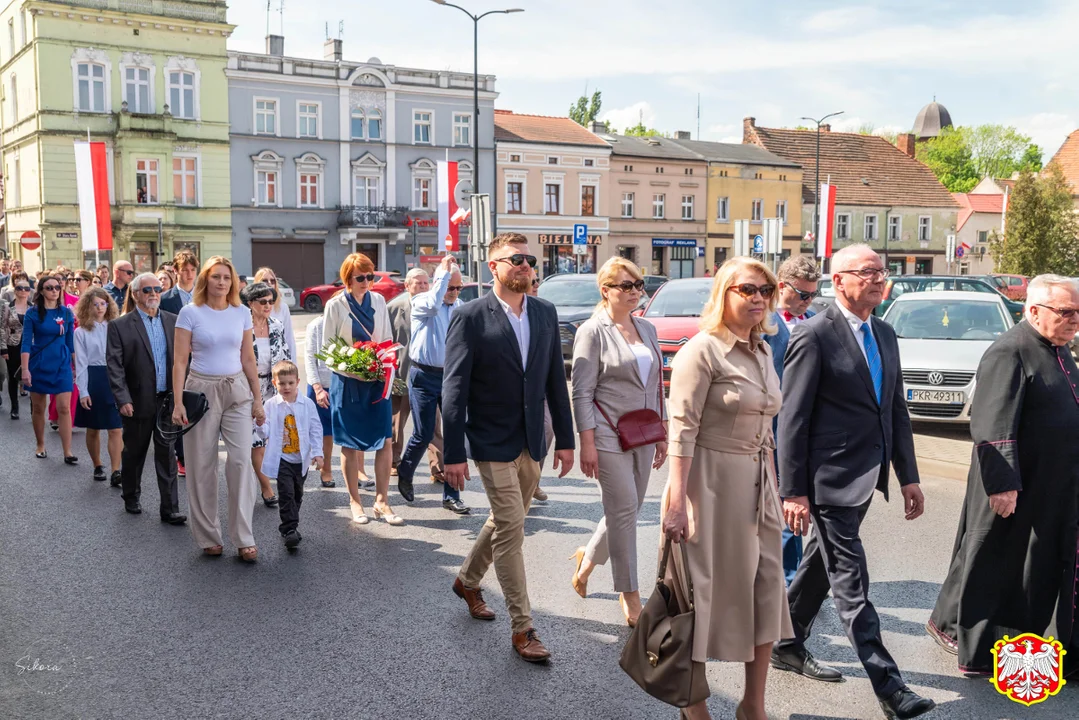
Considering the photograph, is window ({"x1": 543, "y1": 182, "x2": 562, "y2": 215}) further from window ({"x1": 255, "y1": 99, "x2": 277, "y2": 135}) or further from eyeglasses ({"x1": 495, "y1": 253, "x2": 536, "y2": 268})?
eyeglasses ({"x1": 495, "y1": 253, "x2": 536, "y2": 268})

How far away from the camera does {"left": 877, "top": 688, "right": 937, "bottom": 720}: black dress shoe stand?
4152mm

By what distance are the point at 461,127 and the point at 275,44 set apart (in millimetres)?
10310

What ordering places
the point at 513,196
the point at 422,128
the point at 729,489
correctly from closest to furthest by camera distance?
the point at 729,489 → the point at 422,128 → the point at 513,196

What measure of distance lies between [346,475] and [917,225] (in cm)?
6655

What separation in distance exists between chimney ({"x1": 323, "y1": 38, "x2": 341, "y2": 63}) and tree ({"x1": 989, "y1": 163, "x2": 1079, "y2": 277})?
32.9 metres

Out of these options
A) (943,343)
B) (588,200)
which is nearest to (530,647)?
(943,343)

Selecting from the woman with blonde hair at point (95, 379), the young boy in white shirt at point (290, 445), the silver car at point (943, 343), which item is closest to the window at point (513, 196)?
the silver car at point (943, 343)

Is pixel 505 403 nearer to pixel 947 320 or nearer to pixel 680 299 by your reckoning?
pixel 947 320

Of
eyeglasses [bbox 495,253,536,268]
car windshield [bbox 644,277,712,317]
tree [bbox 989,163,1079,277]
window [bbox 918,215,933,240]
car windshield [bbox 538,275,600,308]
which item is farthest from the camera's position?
window [bbox 918,215,933,240]

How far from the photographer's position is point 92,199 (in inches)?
858

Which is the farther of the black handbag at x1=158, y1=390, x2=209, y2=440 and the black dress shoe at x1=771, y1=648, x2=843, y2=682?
the black handbag at x1=158, y1=390, x2=209, y2=440

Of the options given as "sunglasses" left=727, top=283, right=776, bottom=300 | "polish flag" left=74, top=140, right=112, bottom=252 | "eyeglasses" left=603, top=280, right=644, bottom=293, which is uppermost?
"polish flag" left=74, top=140, right=112, bottom=252

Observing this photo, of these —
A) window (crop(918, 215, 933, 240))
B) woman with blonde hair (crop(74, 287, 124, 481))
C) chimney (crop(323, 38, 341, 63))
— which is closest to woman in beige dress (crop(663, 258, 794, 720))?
woman with blonde hair (crop(74, 287, 124, 481))

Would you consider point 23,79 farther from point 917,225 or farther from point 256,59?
point 917,225
